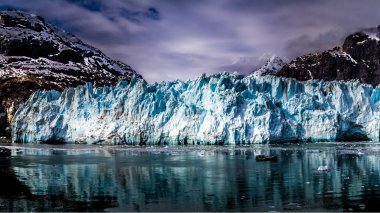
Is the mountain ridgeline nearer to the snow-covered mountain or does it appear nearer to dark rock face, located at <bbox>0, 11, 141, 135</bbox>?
dark rock face, located at <bbox>0, 11, 141, 135</bbox>

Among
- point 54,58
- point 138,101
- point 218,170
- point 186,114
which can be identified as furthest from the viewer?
point 54,58

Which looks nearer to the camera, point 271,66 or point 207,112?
point 207,112

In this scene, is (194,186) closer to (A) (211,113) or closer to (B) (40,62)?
(A) (211,113)

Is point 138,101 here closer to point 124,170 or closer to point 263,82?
point 263,82

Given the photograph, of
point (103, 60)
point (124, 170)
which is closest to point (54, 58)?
point (103, 60)

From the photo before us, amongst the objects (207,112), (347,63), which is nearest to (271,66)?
(347,63)

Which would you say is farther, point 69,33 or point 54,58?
point 69,33

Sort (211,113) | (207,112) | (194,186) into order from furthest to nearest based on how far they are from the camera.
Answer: (207,112) → (211,113) → (194,186)

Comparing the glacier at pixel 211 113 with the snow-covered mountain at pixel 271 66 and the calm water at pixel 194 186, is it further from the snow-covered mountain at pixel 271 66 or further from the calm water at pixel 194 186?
the snow-covered mountain at pixel 271 66

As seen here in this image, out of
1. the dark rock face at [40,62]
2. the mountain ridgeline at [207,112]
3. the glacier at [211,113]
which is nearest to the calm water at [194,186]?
the glacier at [211,113]
